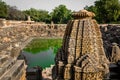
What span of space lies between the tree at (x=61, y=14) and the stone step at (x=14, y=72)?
5876cm


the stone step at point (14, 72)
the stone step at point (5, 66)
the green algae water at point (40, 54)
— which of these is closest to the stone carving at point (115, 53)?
the stone step at point (14, 72)

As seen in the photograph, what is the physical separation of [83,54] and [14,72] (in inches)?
104

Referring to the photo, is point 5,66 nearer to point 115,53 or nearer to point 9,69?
point 9,69

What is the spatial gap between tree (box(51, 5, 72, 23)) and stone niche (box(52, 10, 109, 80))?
59901 mm

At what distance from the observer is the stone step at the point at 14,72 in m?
7.02

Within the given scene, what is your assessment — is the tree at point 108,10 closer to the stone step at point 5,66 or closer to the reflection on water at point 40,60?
the reflection on water at point 40,60

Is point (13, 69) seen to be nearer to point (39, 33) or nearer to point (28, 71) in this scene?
point (28, 71)

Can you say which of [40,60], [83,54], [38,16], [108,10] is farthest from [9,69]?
[38,16]

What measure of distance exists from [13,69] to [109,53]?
21.8 ft

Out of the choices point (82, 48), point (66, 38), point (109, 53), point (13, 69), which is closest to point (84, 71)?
point (82, 48)

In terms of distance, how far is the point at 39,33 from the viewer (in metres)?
49.2

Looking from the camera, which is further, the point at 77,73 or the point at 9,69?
the point at 9,69

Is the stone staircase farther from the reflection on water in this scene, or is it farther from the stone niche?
the reflection on water

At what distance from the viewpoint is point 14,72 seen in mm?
7598
